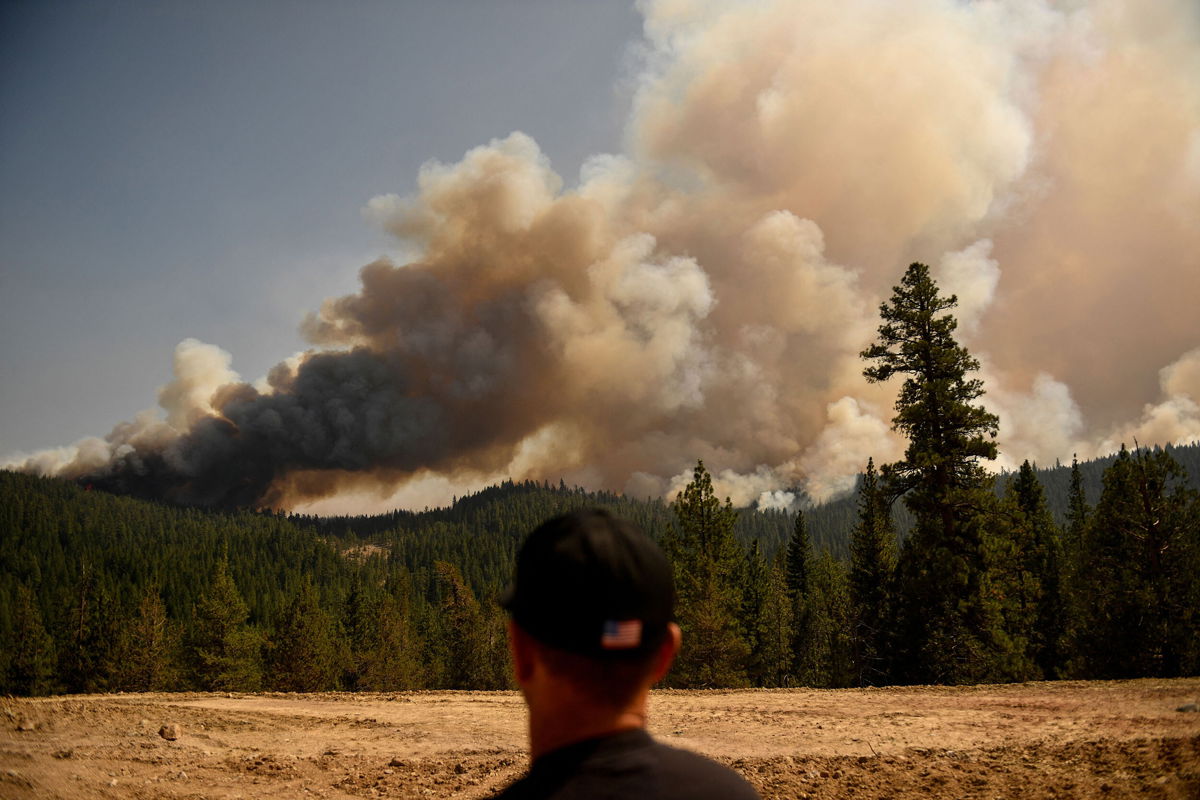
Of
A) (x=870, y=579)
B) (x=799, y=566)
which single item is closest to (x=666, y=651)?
(x=870, y=579)

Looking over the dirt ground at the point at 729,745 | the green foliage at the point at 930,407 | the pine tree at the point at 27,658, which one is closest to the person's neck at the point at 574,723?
the dirt ground at the point at 729,745

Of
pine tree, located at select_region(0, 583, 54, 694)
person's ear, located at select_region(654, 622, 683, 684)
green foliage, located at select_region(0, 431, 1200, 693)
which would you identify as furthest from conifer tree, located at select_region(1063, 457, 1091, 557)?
pine tree, located at select_region(0, 583, 54, 694)

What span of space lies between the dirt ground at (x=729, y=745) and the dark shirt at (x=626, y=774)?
29.2ft

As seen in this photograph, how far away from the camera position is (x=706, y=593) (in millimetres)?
33094

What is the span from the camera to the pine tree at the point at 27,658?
5878 centimetres

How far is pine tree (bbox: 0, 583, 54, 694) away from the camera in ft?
193

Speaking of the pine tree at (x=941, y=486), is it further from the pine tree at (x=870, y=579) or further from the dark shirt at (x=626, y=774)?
the dark shirt at (x=626, y=774)

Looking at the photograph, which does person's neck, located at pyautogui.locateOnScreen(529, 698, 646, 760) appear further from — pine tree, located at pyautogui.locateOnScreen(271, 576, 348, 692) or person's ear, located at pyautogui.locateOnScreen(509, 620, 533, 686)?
pine tree, located at pyautogui.locateOnScreen(271, 576, 348, 692)

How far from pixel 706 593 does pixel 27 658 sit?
200 feet

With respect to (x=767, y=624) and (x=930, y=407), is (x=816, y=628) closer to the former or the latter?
(x=767, y=624)

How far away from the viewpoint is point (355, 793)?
10211mm

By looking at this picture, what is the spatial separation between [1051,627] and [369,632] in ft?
200

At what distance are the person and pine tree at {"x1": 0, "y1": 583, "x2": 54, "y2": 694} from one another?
77.5 meters

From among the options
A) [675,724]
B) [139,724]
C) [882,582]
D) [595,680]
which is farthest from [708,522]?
[595,680]
